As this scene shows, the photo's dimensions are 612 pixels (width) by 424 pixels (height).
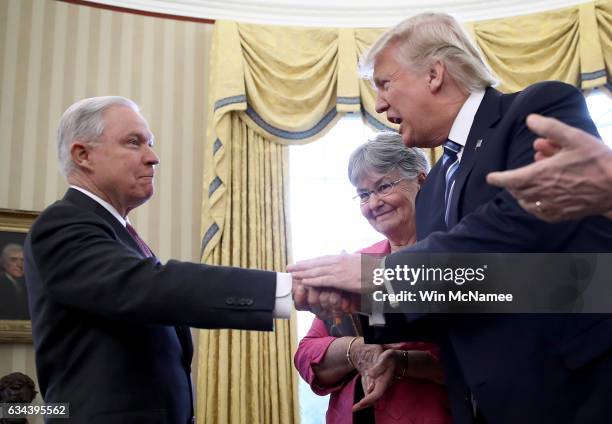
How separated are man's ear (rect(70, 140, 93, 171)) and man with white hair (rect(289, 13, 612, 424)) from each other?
2.76 ft

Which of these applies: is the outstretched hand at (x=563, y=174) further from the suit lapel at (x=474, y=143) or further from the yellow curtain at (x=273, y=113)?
the yellow curtain at (x=273, y=113)

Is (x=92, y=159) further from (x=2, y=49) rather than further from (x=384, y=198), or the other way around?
(x=2, y=49)

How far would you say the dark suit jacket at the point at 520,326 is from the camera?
64.2 inches

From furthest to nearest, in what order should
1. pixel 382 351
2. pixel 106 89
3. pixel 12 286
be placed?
pixel 106 89, pixel 12 286, pixel 382 351

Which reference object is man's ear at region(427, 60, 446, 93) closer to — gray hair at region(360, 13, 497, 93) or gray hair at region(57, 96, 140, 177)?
gray hair at region(360, 13, 497, 93)

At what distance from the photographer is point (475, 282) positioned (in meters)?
1.72

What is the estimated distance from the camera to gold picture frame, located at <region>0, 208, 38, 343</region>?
4.72 meters

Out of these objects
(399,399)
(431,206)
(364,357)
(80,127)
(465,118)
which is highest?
(80,127)

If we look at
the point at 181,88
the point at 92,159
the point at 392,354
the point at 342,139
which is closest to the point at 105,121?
the point at 92,159

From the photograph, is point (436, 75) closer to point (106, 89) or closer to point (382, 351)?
point (382, 351)

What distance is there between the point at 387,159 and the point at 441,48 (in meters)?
0.60

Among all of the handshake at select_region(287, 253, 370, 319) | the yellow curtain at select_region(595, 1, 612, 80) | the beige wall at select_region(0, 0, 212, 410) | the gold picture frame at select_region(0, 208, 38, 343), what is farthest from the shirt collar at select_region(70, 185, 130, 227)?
the yellow curtain at select_region(595, 1, 612, 80)

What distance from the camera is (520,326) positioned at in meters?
1.72

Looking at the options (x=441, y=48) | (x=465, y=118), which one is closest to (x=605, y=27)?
(x=441, y=48)
